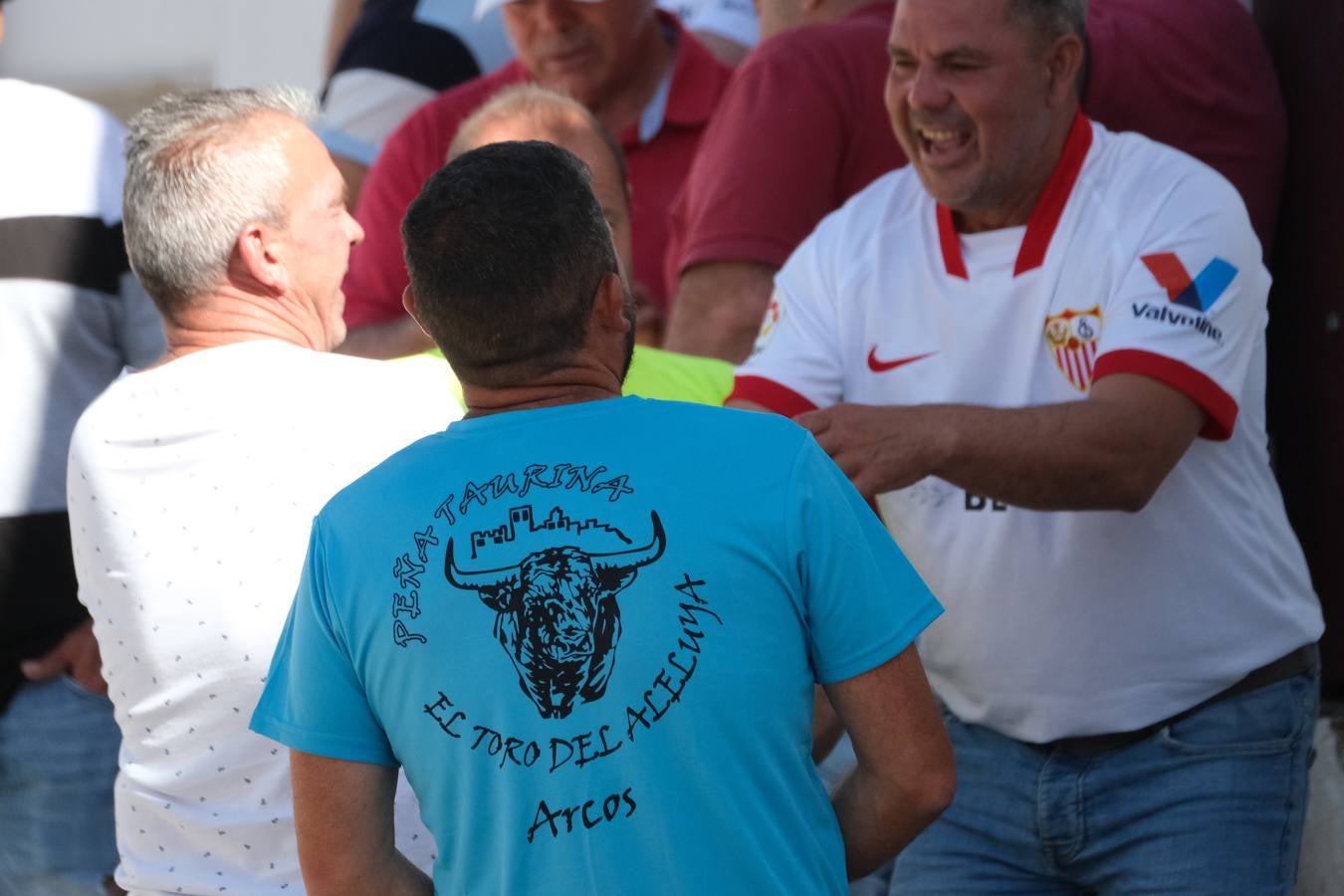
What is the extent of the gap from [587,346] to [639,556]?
0.81 ft

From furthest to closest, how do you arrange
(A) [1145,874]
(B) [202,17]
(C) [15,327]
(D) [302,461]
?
(B) [202,17], (C) [15,327], (A) [1145,874], (D) [302,461]

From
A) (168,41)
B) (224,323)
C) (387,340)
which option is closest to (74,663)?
(224,323)

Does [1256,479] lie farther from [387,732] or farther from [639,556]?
[387,732]

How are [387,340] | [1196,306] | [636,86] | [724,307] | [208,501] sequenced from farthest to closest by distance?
[636,86] < [387,340] < [724,307] < [1196,306] < [208,501]

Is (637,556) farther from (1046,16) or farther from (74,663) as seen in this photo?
(74,663)

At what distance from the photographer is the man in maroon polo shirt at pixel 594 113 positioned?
12.2ft

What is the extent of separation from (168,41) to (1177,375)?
4514mm

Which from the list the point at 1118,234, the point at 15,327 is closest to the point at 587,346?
the point at 1118,234

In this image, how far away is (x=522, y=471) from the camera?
1571 mm

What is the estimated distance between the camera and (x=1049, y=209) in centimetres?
251

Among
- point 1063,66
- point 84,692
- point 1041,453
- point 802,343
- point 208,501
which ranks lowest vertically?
point 84,692

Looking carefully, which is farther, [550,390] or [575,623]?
[550,390]

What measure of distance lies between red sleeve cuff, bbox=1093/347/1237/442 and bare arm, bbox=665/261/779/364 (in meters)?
1.06

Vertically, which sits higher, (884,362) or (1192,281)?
(1192,281)
